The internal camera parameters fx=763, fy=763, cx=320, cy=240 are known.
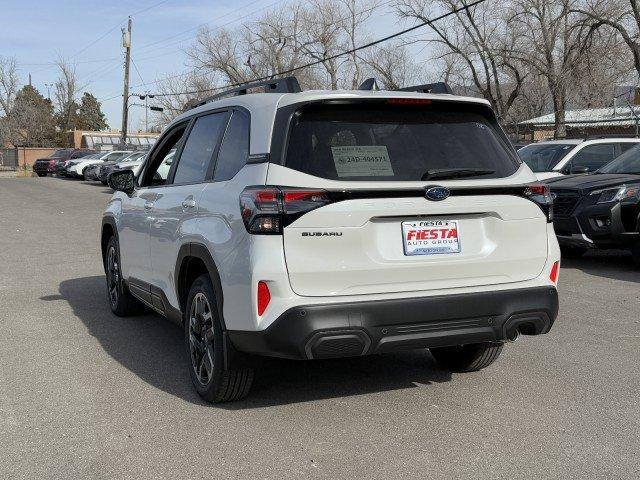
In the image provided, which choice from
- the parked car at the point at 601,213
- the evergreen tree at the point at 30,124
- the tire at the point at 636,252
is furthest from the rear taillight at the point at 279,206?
the evergreen tree at the point at 30,124

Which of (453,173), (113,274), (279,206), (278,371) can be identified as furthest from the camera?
(113,274)

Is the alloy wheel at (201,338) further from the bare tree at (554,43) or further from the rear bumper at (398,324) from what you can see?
the bare tree at (554,43)

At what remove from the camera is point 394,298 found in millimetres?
4090

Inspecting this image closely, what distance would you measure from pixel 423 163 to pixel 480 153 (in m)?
0.43

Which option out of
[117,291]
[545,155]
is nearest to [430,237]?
[117,291]

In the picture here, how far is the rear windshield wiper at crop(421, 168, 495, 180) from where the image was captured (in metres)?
4.24

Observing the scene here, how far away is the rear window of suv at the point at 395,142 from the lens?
4113 millimetres

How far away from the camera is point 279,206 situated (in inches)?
155

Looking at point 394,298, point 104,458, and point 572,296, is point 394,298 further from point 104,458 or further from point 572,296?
point 572,296

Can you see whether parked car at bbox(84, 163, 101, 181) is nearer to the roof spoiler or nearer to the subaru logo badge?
the roof spoiler

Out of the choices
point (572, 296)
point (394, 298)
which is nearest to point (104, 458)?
point (394, 298)

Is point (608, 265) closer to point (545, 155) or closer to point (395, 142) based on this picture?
point (545, 155)

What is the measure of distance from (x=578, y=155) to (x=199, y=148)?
9571 millimetres

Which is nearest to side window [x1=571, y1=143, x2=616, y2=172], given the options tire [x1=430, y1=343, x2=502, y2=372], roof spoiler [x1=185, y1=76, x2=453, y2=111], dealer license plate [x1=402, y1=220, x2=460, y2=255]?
tire [x1=430, y1=343, x2=502, y2=372]
